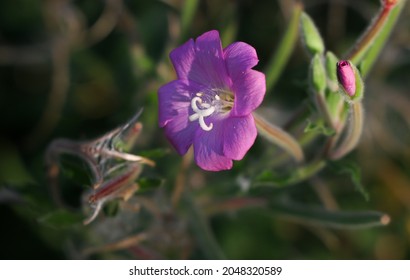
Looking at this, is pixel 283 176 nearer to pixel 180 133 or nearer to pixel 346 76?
pixel 180 133

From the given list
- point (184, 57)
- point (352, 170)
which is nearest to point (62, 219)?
point (184, 57)

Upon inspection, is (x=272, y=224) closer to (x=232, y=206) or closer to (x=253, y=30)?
(x=232, y=206)

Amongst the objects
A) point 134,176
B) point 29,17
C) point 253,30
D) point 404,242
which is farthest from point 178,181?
point 29,17

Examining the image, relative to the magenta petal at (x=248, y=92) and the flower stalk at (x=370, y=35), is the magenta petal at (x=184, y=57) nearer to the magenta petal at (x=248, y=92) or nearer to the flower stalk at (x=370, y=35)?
the magenta petal at (x=248, y=92)

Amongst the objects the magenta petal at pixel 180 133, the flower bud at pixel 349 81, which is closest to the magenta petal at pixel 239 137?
the magenta petal at pixel 180 133

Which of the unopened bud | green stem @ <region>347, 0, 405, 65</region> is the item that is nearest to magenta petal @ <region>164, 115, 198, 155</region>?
green stem @ <region>347, 0, 405, 65</region>
